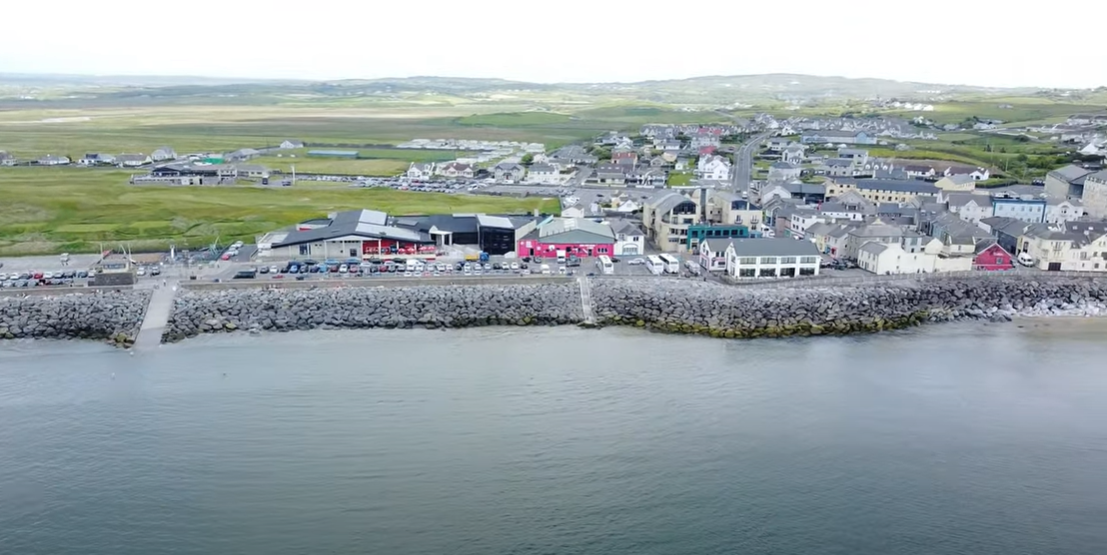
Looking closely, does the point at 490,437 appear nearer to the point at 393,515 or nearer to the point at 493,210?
the point at 393,515

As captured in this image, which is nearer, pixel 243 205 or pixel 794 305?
pixel 794 305

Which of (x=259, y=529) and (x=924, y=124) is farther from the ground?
(x=924, y=124)

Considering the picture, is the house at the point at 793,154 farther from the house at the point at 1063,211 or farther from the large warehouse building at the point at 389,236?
the large warehouse building at the point at 389,236

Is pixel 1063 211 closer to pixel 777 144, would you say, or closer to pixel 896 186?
pixel 896 186

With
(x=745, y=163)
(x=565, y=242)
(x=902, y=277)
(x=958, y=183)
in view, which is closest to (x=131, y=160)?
(x=565, y=242)

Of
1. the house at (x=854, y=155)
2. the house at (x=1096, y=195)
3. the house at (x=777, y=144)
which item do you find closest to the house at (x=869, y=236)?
the house at (x=1096, y=195)

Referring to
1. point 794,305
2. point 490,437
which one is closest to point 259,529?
point 490,437
